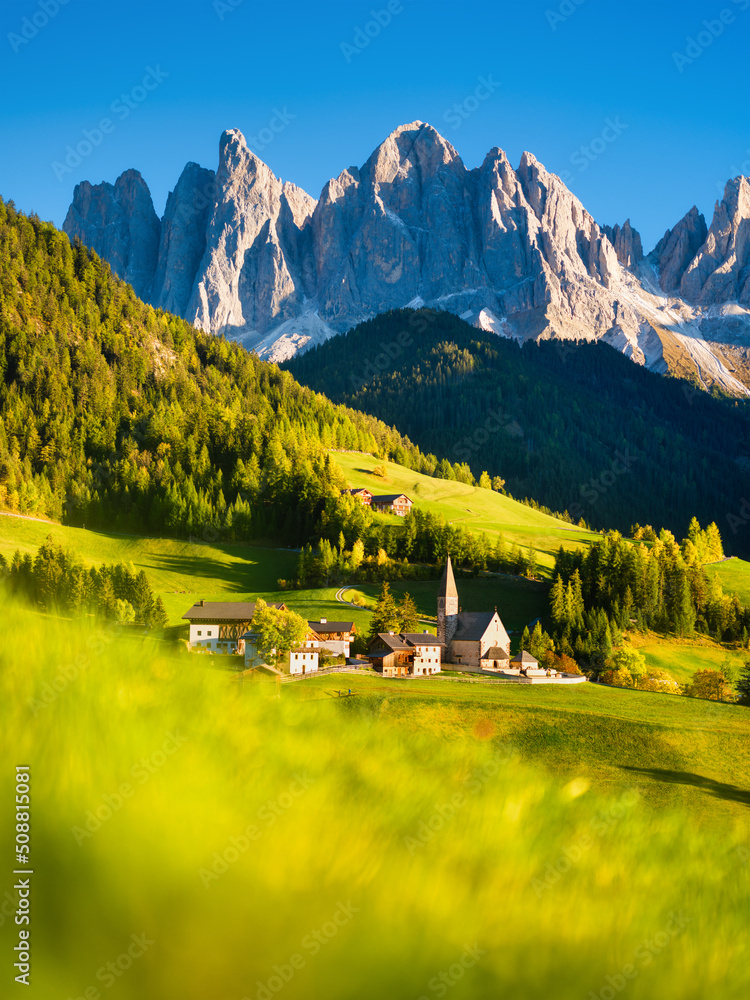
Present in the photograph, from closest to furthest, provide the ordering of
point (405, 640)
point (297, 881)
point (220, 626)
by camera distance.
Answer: point (297, 881)
point (405, 640)
point (220, 626)

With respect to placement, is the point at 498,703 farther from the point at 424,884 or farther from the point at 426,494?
the point at 426,494

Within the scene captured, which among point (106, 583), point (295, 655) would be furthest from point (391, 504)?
point (295, 655)

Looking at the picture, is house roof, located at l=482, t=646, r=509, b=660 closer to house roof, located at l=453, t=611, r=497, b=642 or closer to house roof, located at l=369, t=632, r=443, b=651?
house roof, located at l=453, t=611, r=497, b=642

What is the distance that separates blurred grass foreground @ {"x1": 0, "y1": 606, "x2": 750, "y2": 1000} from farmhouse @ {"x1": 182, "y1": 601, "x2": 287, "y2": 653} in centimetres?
7936

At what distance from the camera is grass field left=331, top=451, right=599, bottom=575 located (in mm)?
155250

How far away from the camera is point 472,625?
85.0 m

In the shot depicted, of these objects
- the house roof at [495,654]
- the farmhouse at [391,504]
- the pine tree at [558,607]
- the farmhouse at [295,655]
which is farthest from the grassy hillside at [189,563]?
the farmhouse at [391,504]

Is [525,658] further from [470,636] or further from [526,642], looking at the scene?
[526,642]

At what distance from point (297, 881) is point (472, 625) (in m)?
84.8

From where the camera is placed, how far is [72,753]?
2074 millimetres

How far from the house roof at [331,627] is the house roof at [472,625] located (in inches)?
484

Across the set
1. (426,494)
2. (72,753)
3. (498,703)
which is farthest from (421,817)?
(426,494)

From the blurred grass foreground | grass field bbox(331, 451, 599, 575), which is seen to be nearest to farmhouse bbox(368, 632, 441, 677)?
grass field bbox(331, 451, 599, 575)

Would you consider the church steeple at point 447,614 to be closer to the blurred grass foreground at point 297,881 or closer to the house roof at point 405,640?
the house roof at point 405,640
